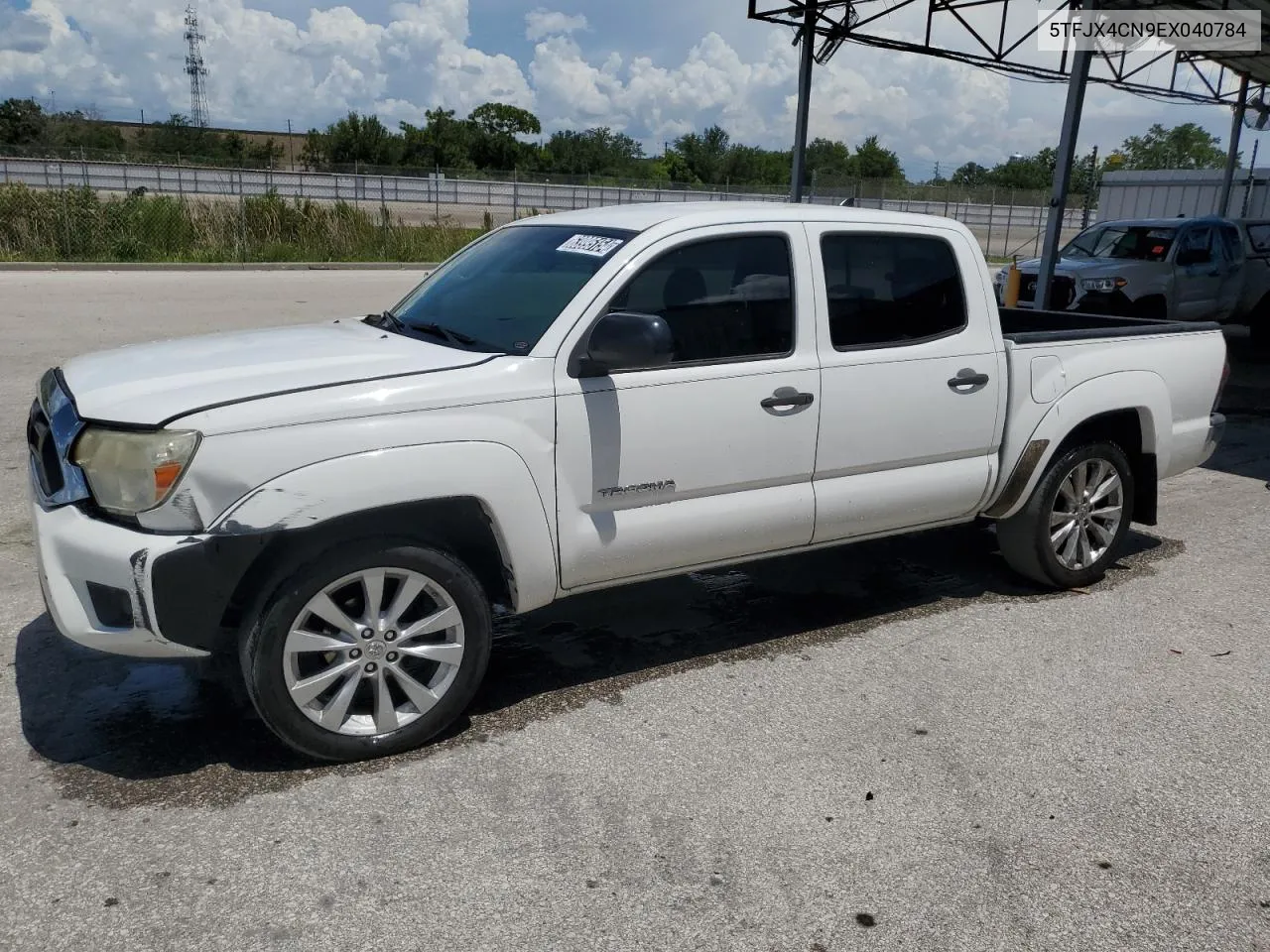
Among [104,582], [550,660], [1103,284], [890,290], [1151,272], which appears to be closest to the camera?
[104,582]

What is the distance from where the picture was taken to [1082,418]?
5.23 meters

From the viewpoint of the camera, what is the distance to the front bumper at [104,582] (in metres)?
3.26

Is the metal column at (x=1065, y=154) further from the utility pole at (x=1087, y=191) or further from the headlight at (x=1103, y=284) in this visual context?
the utility pole at (x=1087, y=191)

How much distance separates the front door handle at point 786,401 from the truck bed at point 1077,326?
1300 mm

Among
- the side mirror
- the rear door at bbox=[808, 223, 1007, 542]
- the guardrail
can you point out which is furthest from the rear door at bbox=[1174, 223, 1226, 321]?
the guardrail

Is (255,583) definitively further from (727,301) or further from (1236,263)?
(1236,263)

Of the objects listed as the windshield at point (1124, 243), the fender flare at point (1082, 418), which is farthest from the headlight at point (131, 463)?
Result: the windshield at point (1124, 243)

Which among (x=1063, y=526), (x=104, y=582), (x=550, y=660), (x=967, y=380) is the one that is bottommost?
(x=550, y=660)

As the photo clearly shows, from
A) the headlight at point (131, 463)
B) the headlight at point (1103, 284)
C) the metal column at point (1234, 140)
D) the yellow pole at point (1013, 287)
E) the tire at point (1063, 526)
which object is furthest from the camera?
the metal column at point (1234, 140)

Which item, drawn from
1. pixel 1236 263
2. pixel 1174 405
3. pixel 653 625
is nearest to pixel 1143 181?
pixel 1236 263

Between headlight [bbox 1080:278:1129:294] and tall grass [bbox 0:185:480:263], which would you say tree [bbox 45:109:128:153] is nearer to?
tall grass [bbox 0:185:480:263]

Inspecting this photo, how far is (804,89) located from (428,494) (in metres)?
15.0

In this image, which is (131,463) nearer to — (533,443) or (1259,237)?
(533,443)

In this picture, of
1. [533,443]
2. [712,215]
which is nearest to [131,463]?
[533,443]
